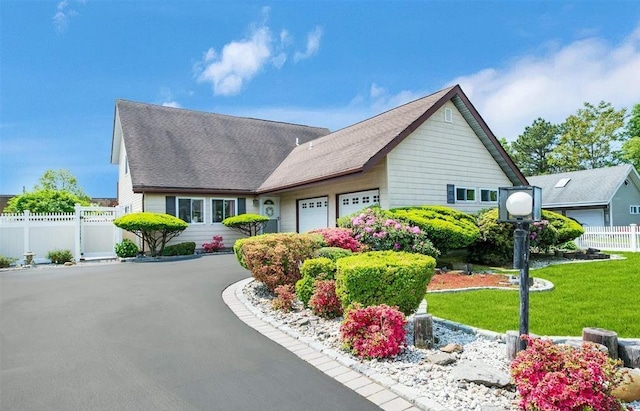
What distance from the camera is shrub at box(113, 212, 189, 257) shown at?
13.8 metres

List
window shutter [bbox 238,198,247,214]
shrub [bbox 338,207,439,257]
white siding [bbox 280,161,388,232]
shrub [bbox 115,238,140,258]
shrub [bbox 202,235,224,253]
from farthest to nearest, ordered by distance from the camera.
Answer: window shutter [bbox 238,198,247,214]
shrub [bbox 202,235,224,253]
shrub [bbox 115,238,140,258]
white siding [bbox 280,161,388,232]
shrub [bbox 338,207,439,257]

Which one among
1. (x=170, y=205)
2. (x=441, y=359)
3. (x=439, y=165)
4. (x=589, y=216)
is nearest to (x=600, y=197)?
(x=589, y=216)

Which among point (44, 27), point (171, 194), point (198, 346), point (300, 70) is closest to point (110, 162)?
point (171, 194)

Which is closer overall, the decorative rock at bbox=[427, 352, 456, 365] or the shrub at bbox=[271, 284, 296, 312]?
the decorative rock at bbox=[427, 352, 456, 365]

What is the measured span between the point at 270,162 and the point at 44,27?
36.2 feet

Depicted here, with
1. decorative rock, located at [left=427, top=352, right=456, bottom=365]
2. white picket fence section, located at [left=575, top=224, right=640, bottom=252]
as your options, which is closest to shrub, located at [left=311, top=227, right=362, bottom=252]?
decorative rock, located at [left=427, top=352, right=456, bottom=365]

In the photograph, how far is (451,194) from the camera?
13.9 metres

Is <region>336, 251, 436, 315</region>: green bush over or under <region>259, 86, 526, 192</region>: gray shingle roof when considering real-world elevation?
under

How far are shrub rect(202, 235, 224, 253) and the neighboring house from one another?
2249 centimetres

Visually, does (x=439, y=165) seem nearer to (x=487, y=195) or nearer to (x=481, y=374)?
(x=487, y=195)

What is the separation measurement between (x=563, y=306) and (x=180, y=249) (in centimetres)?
1351

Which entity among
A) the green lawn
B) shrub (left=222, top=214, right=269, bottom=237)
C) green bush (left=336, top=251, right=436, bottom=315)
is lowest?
the green lawn

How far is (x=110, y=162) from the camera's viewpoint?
22797mm

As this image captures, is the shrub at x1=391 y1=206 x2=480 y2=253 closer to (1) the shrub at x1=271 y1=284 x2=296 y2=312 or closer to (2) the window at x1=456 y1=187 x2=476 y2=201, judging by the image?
(2) the window at x1=456 y1=187 x2=476 y2=201
